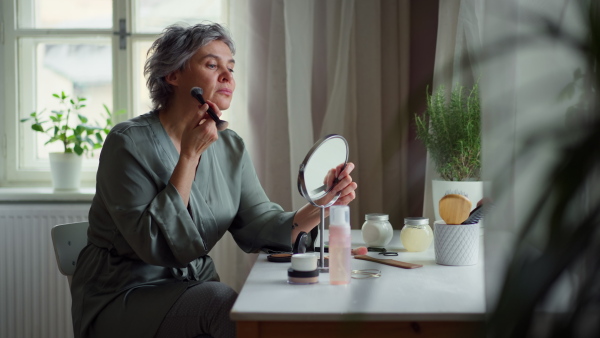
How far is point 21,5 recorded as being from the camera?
284 centimetres

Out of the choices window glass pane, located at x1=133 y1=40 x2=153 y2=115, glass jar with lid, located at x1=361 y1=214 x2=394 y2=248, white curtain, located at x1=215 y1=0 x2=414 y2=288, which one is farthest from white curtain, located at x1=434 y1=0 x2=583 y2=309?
window glass pane, located at x1=133 y1=40 x2=153 y2=115

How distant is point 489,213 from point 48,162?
2.87 metres

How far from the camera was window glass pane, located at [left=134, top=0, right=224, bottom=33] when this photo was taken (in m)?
2.80

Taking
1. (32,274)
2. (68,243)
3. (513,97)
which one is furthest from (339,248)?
(32,274)

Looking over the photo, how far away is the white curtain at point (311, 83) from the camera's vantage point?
2.46 meters

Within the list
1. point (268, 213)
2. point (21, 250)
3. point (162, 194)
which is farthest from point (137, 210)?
point (21, 250)

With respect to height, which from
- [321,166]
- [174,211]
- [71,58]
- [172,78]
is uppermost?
[71,58]

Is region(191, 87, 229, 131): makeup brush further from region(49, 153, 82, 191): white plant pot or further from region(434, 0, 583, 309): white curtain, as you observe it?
region(434, 0, 583, 309): white curtain

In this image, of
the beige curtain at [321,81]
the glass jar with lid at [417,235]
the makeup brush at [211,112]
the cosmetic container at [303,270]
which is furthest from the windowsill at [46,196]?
the cosmetic container at [303,270]

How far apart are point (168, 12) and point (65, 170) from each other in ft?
2.50

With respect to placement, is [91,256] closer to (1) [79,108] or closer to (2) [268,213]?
(2) [268,213]

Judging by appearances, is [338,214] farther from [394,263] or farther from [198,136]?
[198,136]

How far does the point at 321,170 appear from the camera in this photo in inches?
60.9

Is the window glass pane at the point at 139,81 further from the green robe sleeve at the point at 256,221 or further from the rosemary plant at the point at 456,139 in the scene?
the rosemary plant at the point at 456,139
